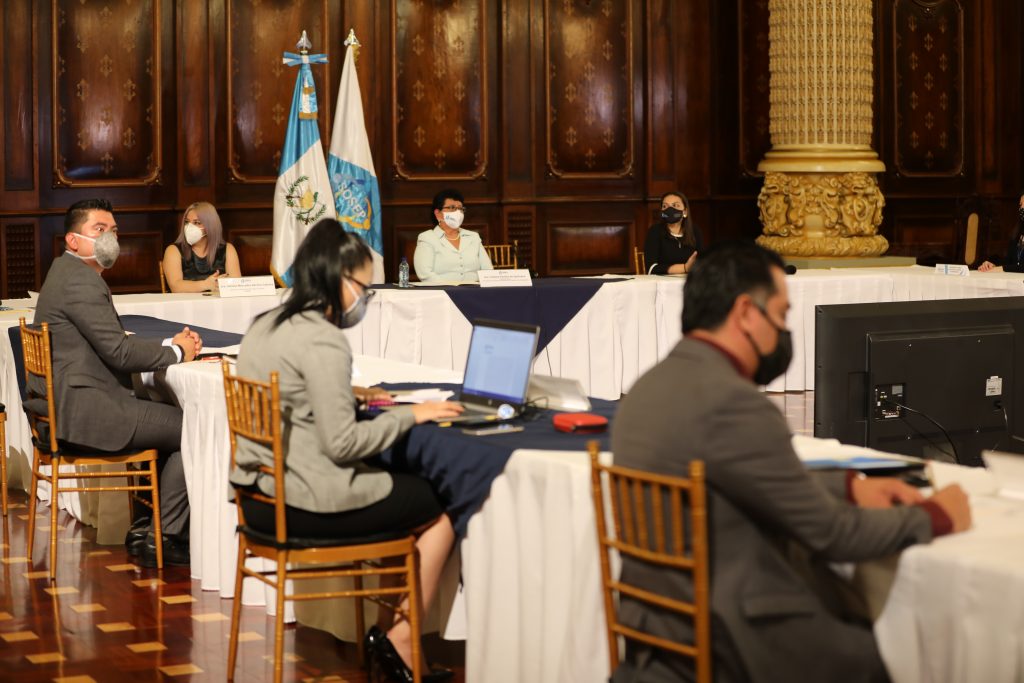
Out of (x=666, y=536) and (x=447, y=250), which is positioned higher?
(x=447, y=250)

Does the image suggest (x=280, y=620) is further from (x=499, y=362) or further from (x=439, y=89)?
(x=439, y=89)

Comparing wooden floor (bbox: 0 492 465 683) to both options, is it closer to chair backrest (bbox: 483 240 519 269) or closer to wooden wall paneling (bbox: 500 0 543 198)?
chair backrest (bbox: 483 240 519 269)

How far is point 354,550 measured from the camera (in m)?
3.44

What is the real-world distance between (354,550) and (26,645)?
48.9 inches

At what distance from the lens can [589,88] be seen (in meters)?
10.8

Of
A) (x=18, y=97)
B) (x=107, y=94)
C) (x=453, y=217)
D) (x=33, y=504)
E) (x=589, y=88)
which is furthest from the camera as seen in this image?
(x=589, y=88)

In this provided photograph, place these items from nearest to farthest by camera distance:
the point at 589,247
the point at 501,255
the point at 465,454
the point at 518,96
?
the point at 465,454 → the point at 501,255 → the point at 518,96 → the point at 589,247

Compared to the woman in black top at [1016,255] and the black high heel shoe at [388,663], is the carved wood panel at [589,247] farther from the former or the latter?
the black high heel shoe at [388,663]

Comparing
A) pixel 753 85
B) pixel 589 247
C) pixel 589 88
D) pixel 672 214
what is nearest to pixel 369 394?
pixel 672 214

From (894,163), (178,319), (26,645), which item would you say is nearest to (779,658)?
(26,645)

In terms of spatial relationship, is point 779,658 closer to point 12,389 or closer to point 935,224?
point 12,389

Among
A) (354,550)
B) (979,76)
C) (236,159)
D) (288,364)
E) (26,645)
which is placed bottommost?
(26,645)

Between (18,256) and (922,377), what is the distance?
7.38 meters

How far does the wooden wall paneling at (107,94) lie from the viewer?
9.24 metres
